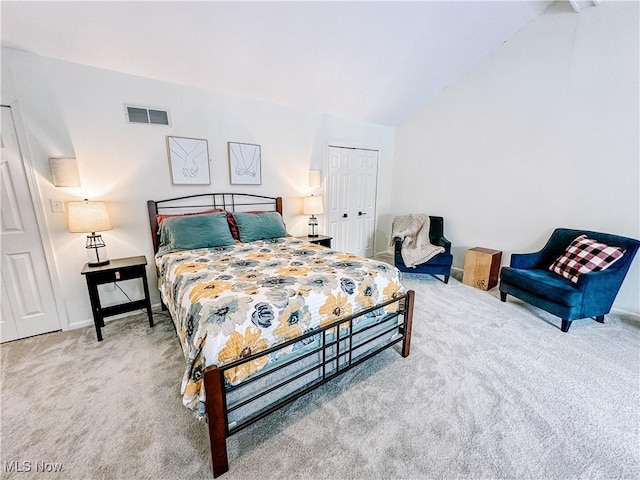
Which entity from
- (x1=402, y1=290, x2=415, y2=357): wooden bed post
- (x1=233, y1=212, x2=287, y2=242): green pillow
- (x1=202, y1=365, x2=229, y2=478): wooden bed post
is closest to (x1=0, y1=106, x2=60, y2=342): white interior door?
(x1=233, y1=212, x2=287, y2=242): green pillow

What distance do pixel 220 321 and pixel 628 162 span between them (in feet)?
13.6

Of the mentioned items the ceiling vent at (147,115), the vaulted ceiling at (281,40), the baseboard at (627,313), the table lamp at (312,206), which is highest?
the vaulted ceiling at (281,40)

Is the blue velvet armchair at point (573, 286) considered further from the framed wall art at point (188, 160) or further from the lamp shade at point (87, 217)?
the lamp shade at point (87, 217)

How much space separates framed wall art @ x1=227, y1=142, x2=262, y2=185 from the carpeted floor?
1982 millimetres

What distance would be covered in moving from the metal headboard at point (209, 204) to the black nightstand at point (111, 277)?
42cm

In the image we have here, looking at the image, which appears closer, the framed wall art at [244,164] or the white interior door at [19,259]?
the white interior door at [19,259]

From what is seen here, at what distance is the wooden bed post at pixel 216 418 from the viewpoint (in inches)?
48.5

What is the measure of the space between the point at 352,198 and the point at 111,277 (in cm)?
353

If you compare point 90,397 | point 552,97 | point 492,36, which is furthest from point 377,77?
point 90,397

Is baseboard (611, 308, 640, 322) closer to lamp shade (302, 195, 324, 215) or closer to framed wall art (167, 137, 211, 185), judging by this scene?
lamp shade (302, 195, 324, 215)

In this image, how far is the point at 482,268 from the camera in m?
3.72

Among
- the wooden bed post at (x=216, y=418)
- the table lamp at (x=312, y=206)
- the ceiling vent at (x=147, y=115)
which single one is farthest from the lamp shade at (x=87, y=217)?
the table lamp at (x=312, y=206)

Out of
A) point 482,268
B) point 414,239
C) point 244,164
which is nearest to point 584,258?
point 482,268

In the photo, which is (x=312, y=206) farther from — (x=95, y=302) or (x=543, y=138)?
(x=543, y=138)
